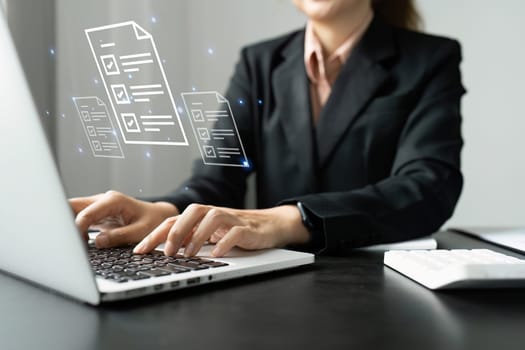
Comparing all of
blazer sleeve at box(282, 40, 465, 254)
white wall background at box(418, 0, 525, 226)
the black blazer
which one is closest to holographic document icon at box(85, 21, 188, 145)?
blazer sleeve at box(282, 40, 465, 254)

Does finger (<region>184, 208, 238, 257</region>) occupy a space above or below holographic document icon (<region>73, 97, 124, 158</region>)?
below

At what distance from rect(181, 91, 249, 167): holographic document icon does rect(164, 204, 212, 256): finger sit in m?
0.07

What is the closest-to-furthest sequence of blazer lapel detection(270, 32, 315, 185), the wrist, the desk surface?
1. the desk surface
2. the wrist
3. blazer lapel detection(270, 32, 315, 185)

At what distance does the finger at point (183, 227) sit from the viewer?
598 mm

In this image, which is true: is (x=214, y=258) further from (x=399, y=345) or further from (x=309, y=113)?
(x=309, y=113)

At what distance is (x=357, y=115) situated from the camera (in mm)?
1256

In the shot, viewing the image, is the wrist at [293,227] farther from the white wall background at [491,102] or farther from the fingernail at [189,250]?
the white wall background at [491,102]

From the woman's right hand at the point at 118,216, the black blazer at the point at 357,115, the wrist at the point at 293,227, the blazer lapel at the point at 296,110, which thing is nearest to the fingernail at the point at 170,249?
the woman's right hand at the point at 118,216

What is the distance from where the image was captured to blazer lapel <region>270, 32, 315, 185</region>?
127cm

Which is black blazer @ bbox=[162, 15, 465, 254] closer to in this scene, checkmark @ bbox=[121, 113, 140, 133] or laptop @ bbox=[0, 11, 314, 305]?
checkmark @ bbox=[121, 113, 140, 133]

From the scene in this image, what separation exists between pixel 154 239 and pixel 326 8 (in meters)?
0.86

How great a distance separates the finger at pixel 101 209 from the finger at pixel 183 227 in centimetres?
11

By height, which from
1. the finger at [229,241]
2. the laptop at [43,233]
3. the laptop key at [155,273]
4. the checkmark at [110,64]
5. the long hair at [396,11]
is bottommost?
the finger at [229,241]

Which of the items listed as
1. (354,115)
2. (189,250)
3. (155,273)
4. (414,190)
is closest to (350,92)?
(354,115)
